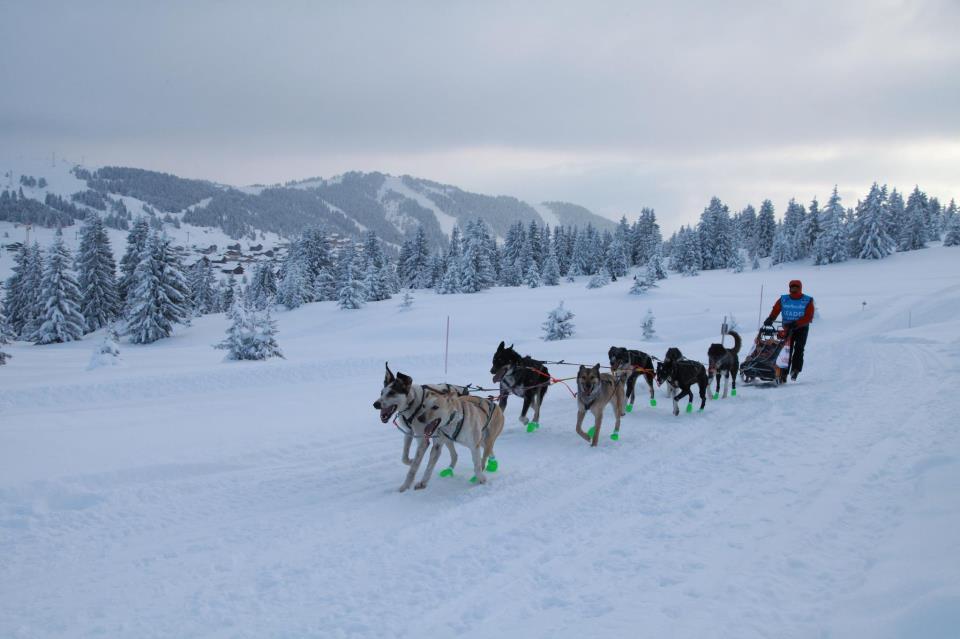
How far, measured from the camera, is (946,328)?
1989 cm

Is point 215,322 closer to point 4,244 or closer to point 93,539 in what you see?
point 93,539

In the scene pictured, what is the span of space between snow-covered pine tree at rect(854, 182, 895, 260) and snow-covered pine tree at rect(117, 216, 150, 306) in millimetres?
67311

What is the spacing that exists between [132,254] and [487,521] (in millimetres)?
49197

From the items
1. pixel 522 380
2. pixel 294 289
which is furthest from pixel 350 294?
pixel 522 380

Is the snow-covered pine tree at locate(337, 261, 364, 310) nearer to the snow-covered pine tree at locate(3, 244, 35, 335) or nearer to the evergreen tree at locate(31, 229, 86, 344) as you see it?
the evergreen tree at locate(31, 229, 86, 344)

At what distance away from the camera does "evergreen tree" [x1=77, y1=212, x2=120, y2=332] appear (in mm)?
42681

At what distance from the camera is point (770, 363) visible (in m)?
11.2

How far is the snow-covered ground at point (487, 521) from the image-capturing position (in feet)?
11.4

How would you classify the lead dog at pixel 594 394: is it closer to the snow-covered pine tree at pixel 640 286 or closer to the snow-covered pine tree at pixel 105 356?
the snow-covered pine tree at pixel 105 356

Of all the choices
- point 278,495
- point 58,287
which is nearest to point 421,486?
point 278,495

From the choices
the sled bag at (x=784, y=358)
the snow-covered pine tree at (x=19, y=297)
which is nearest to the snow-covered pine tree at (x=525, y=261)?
the snow-covered pine tree at (x=19, y=297)

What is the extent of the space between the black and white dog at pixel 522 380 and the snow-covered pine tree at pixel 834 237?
207ft

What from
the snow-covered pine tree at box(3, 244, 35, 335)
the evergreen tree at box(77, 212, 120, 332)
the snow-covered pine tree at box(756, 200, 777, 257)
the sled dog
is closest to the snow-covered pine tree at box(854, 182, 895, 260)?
the snow-covered pine tree at box(756, 200, 777, 257)

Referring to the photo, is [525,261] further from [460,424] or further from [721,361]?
[460,424]
